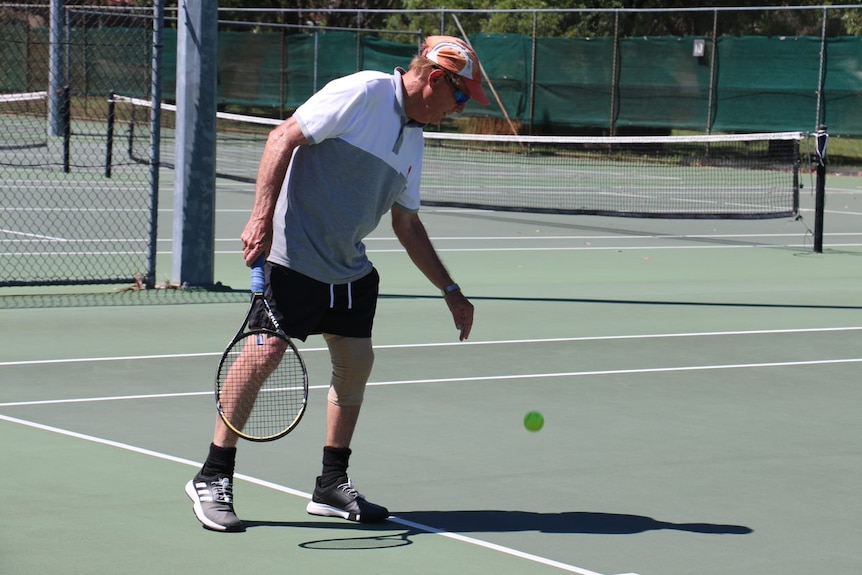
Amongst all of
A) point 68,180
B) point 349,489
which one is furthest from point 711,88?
point 349,489

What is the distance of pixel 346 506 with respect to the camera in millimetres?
5383

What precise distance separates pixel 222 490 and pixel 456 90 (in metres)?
1.58

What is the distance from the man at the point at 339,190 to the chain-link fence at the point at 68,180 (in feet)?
19.8

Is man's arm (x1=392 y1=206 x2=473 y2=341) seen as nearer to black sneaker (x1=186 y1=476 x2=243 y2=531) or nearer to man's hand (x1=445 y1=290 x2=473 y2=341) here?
man's hand (x1=445 y1=290 x2=473 y2=341)

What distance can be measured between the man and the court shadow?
24 centimetres

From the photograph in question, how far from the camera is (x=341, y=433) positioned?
5.55 metres

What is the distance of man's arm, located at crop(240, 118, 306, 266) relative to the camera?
16.2ft

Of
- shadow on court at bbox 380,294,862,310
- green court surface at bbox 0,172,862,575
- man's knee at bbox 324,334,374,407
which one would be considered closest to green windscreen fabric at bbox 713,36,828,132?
green court surface at bbox 0,172,862,575

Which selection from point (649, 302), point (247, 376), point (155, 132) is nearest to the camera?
point (247, 376)

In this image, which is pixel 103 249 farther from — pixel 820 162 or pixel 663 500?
pixel 663 500

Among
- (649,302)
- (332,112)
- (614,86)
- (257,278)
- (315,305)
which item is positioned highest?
(614,86)

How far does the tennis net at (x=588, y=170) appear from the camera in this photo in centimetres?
1928

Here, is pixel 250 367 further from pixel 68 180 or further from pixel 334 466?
pixel 68 180

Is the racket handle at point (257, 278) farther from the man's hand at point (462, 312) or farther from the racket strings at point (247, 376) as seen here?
the man's hand at point (462, 312)
